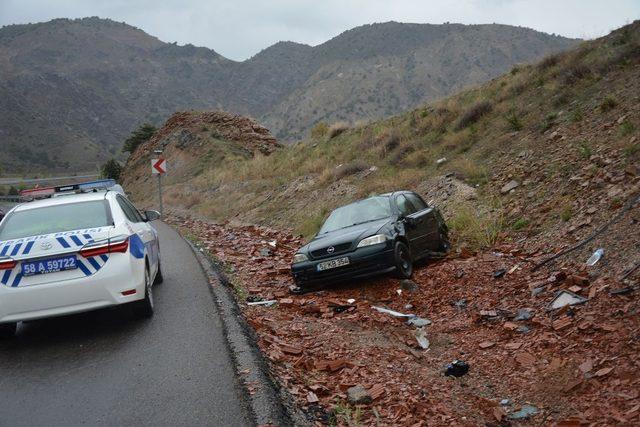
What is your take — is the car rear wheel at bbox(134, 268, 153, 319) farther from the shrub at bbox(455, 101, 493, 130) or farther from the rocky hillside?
the shrub at bbox(455, 101, 493, 130)

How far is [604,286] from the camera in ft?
23.0

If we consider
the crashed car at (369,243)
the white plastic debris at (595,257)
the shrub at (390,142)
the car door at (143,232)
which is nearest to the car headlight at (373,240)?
the crashed car at (369,243)

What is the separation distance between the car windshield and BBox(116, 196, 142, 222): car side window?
3573mm

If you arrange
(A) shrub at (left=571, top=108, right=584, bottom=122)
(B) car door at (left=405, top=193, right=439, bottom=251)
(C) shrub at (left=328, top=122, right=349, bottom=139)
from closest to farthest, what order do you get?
(B) car door at (left=405, top=193, right=439, bottom=251) < (A) shrub at (left=571, top=108, right=584, bottom=122) < (C) shrub at (left=328, top=122, right=349, bottom=139)

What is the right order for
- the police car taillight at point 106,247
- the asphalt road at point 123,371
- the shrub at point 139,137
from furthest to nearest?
the shrub at point 139,137 < the police car taillight at point 106,247 < the asphalt road at point 123,371

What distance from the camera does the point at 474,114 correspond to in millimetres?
20469

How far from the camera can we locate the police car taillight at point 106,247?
22.6 ft

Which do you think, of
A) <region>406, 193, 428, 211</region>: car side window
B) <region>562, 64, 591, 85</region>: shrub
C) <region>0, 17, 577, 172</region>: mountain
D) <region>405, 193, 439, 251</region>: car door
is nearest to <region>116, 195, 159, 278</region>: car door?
<region>405, 193, 439, 251</region>: car door

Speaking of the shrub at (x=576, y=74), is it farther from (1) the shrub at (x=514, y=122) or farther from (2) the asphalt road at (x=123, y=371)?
(2) the asphalt road at (x=123, y=371)

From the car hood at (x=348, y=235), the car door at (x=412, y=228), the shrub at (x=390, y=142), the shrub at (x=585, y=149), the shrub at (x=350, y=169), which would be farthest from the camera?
the shrub at (x=390, y=142)

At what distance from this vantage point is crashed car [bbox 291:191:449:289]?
981cm

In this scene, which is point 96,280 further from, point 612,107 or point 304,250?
point 612,107

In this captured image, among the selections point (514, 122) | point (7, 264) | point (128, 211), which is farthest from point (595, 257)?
point (514, 122)

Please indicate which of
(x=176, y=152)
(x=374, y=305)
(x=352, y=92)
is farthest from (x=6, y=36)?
(x=374, y=305)
